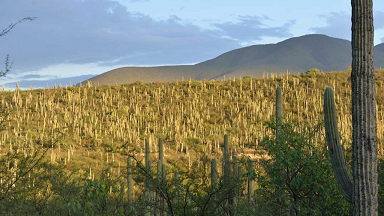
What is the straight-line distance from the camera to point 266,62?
163 metres

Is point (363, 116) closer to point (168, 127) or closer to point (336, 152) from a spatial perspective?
point (336, 152)

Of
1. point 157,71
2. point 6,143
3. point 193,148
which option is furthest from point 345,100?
point 157,71

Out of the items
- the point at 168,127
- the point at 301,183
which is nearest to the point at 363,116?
the point at 301,183

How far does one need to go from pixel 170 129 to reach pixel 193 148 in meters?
3.45

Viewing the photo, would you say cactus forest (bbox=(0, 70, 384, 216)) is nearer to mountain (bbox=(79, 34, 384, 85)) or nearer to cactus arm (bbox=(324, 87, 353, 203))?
cactus arm (bbox=(324, 87, 353, 203))

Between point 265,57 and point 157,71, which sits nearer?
point 157,71

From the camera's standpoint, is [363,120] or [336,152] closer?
[363,120]

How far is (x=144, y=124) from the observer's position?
98.1 ft

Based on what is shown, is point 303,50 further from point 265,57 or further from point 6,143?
point 6,143

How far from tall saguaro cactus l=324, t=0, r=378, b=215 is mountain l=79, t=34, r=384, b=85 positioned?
115516 millimetres

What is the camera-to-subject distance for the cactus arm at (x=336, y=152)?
6.71 m

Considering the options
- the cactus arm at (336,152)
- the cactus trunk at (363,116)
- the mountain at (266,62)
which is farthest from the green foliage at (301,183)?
the mountain at (266,62)

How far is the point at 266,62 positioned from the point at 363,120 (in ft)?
525

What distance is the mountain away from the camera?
129m
